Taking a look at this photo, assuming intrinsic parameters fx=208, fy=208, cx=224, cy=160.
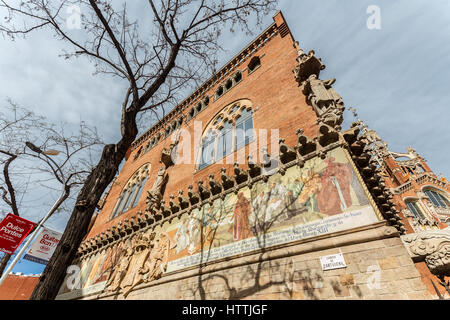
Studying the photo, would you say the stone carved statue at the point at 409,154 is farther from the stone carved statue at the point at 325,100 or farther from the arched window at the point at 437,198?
the stone carved statue at the point at 325,100

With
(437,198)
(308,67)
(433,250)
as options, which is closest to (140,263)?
(433,250)

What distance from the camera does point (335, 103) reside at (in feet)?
20.9

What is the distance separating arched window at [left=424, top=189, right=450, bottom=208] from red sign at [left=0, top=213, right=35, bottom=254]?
40722mm

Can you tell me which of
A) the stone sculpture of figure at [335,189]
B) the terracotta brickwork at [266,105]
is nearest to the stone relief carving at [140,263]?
the terracotta brickwork at [266,105]

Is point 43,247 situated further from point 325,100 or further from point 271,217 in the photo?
point 325,100

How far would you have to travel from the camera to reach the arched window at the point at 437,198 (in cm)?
2812

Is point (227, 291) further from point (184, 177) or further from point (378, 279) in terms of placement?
point (184, 177)

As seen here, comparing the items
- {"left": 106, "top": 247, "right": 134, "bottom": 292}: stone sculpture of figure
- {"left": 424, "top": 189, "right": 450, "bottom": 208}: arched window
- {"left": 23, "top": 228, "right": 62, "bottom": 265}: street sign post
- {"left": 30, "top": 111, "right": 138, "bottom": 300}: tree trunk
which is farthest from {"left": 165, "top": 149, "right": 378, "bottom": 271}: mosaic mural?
{"left": 424, "top": 189, "right": 450, "bottom": 208}: arched window

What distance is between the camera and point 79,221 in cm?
407

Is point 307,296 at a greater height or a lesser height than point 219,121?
lesser

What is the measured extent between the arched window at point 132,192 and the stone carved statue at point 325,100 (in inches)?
510

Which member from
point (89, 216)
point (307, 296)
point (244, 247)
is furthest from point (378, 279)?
point (89, 216)
